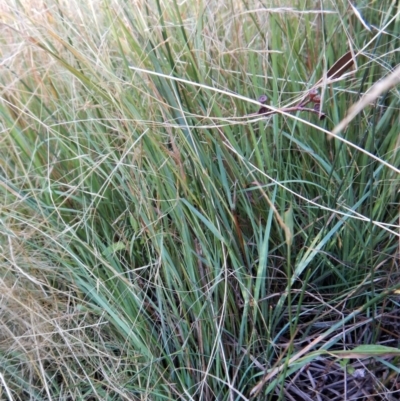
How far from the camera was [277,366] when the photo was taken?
75 centimetres

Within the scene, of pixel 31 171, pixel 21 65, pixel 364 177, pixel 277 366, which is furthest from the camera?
pixel 21 65

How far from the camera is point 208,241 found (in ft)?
2.71

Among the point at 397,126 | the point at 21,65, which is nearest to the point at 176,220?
the point at 397,126

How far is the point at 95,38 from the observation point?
1055 millimetres

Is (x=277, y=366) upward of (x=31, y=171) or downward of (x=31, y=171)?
downward

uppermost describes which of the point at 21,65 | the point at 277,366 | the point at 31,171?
the point at 21,65

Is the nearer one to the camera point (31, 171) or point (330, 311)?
point (330, 311)

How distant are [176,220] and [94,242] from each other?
0.17 m

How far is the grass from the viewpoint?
780 mm

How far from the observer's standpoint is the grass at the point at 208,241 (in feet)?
2.56

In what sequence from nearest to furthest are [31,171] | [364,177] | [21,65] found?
→ 1. [364,177]
2. [31,171]
3. [21,65]

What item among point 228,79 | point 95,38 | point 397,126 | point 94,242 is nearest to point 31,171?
point 94,242

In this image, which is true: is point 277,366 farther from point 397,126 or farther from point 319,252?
point 397,126

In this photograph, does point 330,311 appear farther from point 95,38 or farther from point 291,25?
point 95,38
